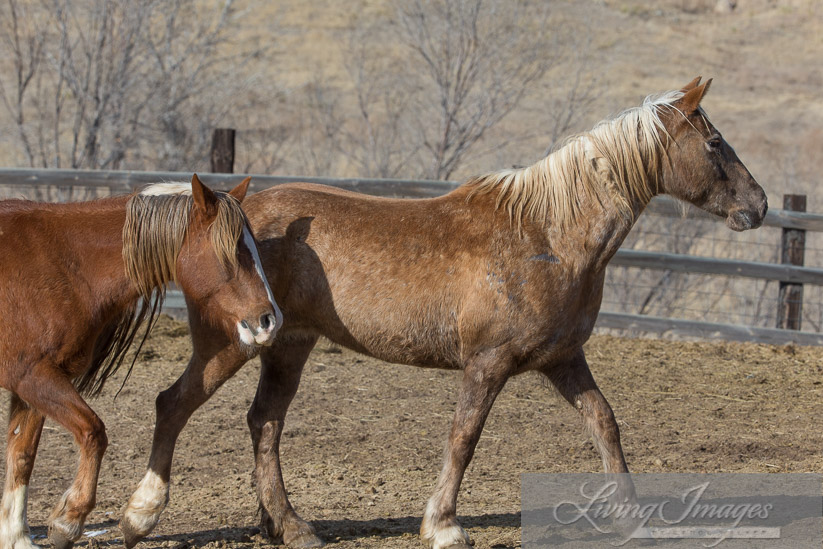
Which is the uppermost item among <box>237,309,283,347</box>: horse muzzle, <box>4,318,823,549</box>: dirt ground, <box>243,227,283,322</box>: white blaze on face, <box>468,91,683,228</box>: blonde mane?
<box>468,91,683,228</box>: blonde mane

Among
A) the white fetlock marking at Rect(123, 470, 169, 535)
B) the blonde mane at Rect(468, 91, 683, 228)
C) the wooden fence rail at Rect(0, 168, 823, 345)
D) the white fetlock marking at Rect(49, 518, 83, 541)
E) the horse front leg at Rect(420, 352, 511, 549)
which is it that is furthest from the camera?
the wooden fence rail at Rect(0, 168, 823, 345)

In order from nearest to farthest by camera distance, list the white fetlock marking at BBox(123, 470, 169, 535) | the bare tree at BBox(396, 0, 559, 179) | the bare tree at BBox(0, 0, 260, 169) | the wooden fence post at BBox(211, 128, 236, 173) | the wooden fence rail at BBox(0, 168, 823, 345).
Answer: the white fetlock marking at BBox(123, 470, 169, 535) → the wooden fence rail at BBox(0, 168, 823, 345) → the wooden fence post at BBox(211, 128, 236, 173) → the bare tree at BBox(0, 0, 260, 169) → the bare tree at BBox(396, 0, 559, 179)

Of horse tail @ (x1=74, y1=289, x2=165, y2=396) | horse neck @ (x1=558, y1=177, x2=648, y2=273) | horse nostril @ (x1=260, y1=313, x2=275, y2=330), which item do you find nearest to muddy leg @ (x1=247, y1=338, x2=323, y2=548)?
horse tail @ (x1=74, y1=289, x2=165, y2=396)

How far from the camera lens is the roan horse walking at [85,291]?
3572 mm

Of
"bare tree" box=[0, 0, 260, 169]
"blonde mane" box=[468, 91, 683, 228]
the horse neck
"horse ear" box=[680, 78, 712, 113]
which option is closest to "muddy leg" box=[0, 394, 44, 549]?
"blonde mane" box=[468, 91, 683, 228]

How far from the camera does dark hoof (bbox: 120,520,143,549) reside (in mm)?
3850

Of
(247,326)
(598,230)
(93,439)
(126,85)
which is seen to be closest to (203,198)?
(247,326)

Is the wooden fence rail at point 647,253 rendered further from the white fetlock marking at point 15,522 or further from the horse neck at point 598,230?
the white fetlock marking at point 15,522

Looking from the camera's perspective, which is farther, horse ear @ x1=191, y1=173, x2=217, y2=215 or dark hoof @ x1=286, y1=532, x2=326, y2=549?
dark hoof @ x1=286, y1=532, x2=326, y2=549

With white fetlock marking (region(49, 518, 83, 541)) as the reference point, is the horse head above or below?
above

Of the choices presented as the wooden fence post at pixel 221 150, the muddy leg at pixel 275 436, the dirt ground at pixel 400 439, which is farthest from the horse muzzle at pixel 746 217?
the wooden fence post at pixel 221 150

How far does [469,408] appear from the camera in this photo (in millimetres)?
4008

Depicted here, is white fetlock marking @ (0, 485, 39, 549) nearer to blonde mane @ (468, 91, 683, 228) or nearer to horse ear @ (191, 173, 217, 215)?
horse ear @ (191, 173, 217, 215)

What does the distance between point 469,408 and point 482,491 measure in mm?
1197
